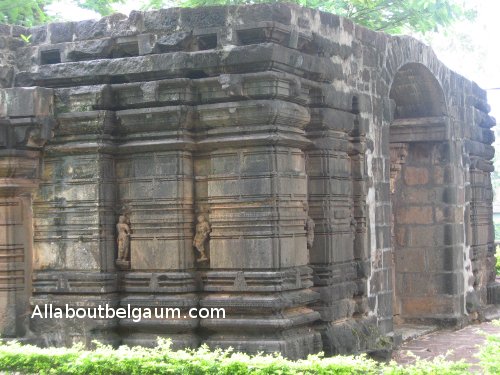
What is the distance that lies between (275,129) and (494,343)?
2.59 meters

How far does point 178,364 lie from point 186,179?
194cm

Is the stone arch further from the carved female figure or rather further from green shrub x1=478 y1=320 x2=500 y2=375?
green shrub x1=478 y1=320 x2=500 y2=375

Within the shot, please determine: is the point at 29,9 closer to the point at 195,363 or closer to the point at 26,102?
the point at 26,102

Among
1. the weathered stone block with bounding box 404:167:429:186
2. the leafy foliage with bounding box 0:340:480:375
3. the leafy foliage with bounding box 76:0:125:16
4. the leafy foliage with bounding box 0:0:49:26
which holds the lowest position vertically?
the leafy foliage with bounding box 0:340:480:375

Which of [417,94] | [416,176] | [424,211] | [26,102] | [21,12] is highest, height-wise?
[21,12]

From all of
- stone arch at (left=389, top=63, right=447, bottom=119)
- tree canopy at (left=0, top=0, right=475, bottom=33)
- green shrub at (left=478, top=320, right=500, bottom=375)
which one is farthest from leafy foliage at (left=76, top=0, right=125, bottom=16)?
green shrub at (left=478, top=320, right=500, bottom=375)

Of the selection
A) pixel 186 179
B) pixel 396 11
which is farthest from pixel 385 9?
pixel 186 179

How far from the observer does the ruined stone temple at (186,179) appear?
8.03 metres

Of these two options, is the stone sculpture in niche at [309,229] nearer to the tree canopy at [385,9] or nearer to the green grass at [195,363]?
the green grass at [195,363]

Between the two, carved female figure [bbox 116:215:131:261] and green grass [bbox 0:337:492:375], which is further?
carved female figure [bbox 116:215:131:261]

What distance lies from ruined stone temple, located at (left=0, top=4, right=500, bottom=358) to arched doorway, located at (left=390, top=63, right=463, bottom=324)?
2777 mm

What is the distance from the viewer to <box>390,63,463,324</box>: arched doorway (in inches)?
470

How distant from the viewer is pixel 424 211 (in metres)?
12.1

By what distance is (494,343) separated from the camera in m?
6.40
